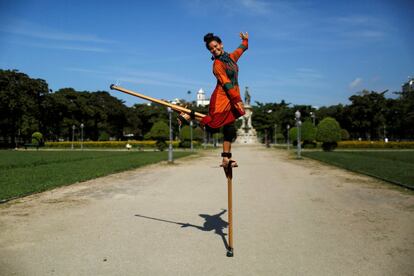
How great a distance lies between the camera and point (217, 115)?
4.64 metres

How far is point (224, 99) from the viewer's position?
4648 mm

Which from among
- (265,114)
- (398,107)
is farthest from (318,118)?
(398,107)

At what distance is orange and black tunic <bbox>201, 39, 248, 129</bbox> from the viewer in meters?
4.52

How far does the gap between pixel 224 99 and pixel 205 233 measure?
2467 mm

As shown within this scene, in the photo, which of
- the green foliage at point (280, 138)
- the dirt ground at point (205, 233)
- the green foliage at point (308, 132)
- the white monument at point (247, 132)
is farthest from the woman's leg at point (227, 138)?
the green foliage at point (280, 138)

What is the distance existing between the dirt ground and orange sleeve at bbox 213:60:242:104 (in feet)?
6.86

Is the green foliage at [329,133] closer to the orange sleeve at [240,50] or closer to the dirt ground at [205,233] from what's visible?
the dirt ground at [205,233]

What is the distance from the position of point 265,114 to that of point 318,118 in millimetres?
14199

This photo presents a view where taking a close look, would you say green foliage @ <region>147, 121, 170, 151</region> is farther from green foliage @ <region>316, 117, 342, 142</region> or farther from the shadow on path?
the shadow on path

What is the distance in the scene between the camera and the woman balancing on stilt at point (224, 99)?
14.9ft

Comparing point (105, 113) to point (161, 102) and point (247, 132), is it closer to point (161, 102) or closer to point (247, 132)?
point (247, 132)

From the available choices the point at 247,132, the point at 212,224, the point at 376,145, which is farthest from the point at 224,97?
the point at 247,132

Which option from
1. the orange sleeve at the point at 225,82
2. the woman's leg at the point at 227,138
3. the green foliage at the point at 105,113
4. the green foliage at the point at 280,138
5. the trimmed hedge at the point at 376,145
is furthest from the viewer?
the green foliage at the point at 280,138

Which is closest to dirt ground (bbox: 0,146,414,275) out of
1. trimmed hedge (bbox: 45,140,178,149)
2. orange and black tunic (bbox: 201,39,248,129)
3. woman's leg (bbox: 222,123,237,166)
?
woman's leg (bbox: 222,123,237,166)
